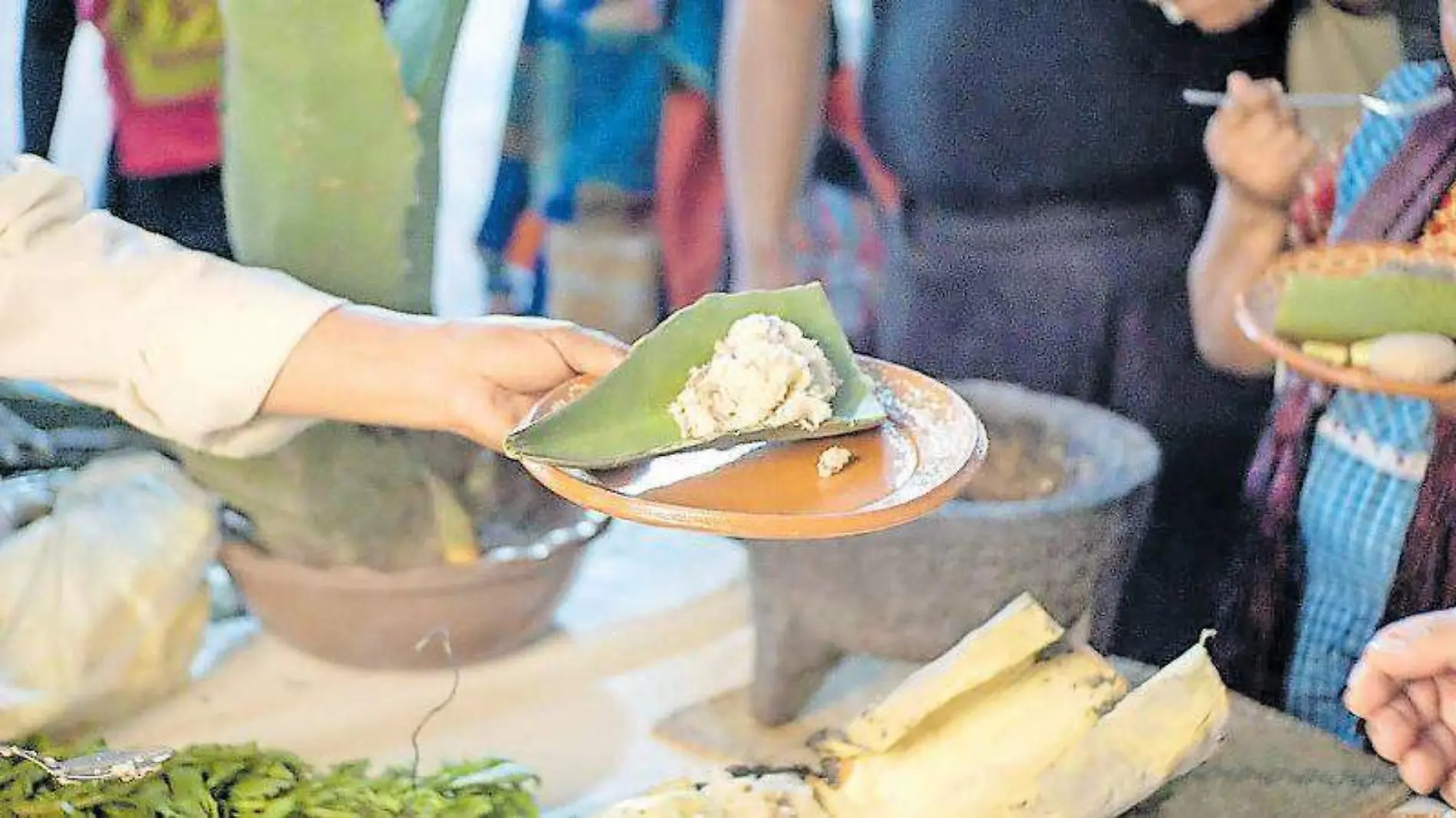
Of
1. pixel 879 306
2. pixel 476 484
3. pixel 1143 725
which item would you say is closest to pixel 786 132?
pixel 879 306

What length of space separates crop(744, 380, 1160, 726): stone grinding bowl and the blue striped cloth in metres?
0.20

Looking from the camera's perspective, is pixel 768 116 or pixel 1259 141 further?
pixel 768 116

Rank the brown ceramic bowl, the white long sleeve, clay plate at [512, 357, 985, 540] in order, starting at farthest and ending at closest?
the brown ceramic bowl → the white long sleeve → clay plate at [512, 357, 985, 540]

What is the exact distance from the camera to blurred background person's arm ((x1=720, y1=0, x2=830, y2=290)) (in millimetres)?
1452

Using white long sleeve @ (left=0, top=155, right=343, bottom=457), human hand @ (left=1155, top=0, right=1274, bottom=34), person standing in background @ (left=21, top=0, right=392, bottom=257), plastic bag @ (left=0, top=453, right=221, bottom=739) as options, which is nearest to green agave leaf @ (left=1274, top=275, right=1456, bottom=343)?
human hand @ (left=1155, top=0, right=1274, bottom=34)

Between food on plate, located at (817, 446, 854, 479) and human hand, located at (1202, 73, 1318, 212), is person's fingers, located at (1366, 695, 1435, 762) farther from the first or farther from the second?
human hand, located at (1202, 73, 1318, 212)

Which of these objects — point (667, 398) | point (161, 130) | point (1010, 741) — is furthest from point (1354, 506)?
point (161, 130)

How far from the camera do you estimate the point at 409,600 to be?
102 cm

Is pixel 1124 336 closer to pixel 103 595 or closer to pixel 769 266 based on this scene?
pixel 769 266

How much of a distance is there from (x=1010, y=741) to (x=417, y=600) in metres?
0.41

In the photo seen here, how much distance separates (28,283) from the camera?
2.92 ft

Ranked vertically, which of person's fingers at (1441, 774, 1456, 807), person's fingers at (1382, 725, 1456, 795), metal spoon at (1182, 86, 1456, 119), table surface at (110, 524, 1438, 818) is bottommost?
table surface at (110, 524, 1438, 818)

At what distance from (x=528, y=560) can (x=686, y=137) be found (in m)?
1.09

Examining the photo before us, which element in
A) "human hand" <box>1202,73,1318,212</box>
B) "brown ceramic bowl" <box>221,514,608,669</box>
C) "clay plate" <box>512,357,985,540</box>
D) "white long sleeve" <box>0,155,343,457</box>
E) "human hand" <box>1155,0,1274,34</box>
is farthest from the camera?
"human hand" <box>1155,0,1274,34</box>
